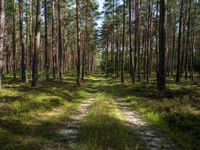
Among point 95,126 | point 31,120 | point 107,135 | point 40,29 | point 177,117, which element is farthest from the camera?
point 40,29

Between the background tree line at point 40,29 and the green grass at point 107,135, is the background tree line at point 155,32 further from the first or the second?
the green grass at point 107,135

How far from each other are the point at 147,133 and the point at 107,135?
1749mm

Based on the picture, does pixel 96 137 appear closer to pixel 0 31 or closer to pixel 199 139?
pixel 199 139

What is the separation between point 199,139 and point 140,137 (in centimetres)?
179

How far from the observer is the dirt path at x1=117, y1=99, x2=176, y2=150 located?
384 inches

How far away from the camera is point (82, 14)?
54219mm

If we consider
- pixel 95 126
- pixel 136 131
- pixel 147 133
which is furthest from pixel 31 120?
pixel 147 133

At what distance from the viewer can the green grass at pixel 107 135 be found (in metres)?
9.22

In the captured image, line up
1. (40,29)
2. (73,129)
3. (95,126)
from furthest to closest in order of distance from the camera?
(40,29)
(95,126)
(73,129)

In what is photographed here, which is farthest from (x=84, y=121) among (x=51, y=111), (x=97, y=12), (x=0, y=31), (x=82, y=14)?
(x=97, y=12)

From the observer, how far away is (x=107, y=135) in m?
10.5

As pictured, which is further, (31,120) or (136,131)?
(31,120)

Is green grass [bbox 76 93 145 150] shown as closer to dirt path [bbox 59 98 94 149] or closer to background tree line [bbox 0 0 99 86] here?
dirt path [bbox 59 98 94 149]

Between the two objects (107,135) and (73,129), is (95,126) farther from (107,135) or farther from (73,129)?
(107,135)
